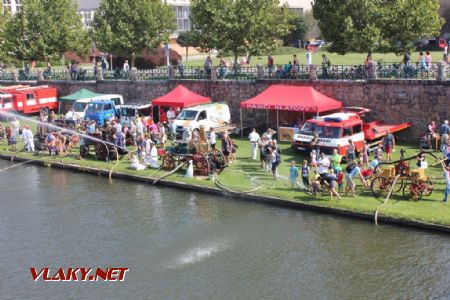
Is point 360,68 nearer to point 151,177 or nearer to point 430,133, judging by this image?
point 430,133

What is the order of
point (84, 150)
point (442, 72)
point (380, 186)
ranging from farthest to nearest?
point (84, 150), point (442, 72), point (380, 186)

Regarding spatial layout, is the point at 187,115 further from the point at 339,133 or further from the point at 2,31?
the point at 2,31

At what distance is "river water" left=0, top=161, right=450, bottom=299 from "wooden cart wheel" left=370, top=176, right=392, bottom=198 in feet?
7.39

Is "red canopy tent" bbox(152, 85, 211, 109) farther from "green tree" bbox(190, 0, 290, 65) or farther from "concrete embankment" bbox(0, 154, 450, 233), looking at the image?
"concrete embankment" bbox(0, 154, 450, 233)

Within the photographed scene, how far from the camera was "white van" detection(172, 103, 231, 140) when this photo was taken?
112 ft

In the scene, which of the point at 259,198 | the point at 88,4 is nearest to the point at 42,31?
the point at 88,4

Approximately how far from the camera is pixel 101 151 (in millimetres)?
31594

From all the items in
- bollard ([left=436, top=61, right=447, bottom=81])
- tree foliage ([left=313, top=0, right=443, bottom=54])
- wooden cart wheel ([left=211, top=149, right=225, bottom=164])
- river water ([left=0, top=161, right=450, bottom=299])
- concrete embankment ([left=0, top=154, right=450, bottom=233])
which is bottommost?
river water ([left=0, top=161, right=450, bottom=299])

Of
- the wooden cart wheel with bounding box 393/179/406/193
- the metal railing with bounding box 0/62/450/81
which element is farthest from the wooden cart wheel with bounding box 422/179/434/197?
the metal railing with bounding box 0/62/450/81

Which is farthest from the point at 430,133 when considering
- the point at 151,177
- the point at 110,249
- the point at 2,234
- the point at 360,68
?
the point at 2,234

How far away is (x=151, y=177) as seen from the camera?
1089 inches

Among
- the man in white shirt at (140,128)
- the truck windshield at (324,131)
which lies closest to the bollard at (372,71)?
the truck windshield at (324,131)

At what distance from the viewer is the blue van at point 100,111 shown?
129ft

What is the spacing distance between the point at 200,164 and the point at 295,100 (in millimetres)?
8262
